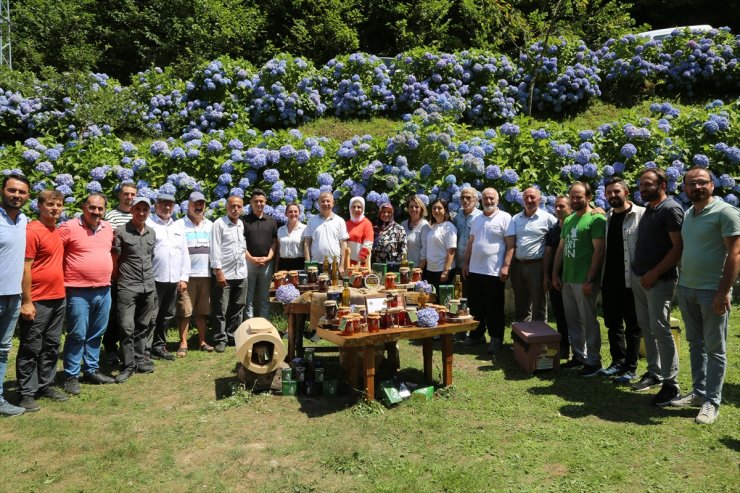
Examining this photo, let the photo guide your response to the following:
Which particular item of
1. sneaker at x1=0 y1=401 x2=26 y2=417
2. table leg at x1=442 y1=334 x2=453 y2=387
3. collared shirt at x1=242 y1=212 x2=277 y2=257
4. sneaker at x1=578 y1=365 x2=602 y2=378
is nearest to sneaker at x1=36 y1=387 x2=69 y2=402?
sneaker at x1=0 y1=401 x2=26 y2=417

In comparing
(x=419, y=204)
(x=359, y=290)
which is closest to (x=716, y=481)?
(x=359, y=290)

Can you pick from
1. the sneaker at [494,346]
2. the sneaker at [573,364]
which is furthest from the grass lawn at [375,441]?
the sneaker at [494,346]

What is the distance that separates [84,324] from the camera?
180 inches

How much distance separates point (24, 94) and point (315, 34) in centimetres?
793

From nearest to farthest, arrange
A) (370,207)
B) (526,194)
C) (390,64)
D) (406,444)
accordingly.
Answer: (406,444) → (526,194) → (370,207) → (390,64)

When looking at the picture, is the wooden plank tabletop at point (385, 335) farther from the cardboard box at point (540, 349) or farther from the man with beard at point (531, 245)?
the man with beard at point (531, 245)

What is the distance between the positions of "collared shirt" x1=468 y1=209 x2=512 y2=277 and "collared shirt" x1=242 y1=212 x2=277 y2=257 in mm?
2232

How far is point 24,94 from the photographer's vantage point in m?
9.93

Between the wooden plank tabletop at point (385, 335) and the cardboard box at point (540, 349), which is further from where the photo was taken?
the cardboard box at point (540, 349)

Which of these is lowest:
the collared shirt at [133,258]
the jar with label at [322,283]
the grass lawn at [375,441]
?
the grass lawn at [375,441]

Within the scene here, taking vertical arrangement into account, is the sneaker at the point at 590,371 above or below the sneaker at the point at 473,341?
below

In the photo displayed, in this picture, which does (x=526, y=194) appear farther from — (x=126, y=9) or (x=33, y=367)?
(x=126, y=9)

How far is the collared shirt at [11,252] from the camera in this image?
3863 millimetres

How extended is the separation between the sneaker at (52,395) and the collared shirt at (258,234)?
89.5 inches
